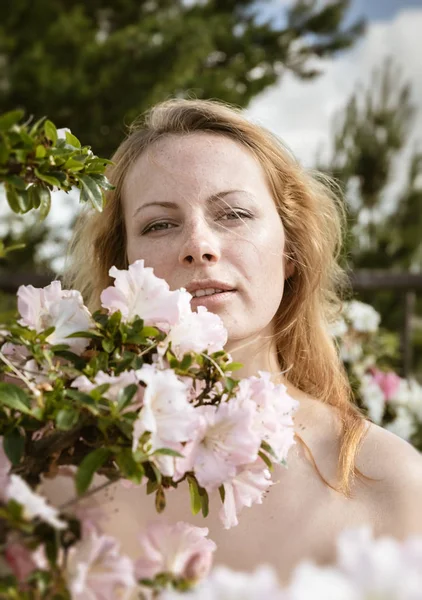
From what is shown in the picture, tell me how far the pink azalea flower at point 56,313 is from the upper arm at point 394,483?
93 cm

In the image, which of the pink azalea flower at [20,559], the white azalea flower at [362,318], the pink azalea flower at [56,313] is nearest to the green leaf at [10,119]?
the pink azalea flower at [56,313]

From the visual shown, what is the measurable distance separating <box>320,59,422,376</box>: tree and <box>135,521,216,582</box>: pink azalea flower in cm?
1015

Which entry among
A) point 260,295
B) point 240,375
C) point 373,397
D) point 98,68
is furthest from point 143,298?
point 98,68

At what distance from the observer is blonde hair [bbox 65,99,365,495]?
193cm

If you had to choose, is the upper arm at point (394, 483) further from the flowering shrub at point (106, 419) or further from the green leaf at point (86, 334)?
the green leaf at point (86, 334)

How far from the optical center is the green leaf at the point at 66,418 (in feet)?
2.43

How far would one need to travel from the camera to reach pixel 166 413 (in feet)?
2.51

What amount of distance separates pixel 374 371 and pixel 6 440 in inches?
120

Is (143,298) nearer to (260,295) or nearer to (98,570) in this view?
(98,570)

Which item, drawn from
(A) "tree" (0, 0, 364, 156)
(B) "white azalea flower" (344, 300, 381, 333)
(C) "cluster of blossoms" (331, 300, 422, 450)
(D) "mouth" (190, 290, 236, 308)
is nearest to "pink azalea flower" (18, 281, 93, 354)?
(D) "mouth" (190, 290, 236, 308)

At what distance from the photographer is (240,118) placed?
199 centimetres

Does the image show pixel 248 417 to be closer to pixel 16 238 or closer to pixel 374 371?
pixel 374 371

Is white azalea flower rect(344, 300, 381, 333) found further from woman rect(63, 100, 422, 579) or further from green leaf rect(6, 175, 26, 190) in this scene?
green leaf rect(6, 175, 26, 190)

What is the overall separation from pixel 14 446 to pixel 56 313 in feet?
0.64
